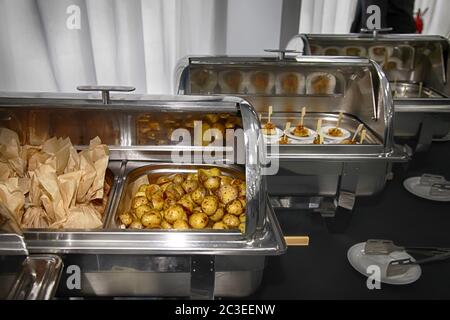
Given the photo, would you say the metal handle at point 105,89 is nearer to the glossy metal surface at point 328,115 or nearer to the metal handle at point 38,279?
the metal handle at point 38,279

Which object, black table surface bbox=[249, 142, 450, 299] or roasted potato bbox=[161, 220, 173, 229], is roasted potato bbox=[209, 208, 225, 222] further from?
black table surface bbox=[249, 142, 450, 299]

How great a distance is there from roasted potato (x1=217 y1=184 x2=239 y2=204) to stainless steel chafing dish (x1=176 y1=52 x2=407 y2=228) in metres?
0.32

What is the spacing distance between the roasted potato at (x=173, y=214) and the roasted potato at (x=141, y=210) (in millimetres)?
58

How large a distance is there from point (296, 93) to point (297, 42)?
1325mm

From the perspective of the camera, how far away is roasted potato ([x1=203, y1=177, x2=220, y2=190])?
130cm

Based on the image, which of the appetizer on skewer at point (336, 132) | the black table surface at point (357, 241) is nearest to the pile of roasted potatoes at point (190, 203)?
the black table surface at point (357, 241)

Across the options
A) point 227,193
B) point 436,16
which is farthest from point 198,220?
point 436,16

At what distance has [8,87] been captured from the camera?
8.30ft

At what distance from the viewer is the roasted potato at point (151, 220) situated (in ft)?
A: 3.73

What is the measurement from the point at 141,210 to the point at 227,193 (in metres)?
0.26

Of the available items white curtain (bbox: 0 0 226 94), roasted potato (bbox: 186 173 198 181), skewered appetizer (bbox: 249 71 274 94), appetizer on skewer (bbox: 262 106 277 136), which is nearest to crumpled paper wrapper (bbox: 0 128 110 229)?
roasted potato (bbox: 186 173 198 181)

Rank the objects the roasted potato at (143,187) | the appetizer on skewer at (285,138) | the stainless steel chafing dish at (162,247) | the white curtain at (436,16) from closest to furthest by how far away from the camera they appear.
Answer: the stainless steel chafing dish at (162,247) < the roasted potato at (143,187) < the appetizer on skewer at (285,138) < the white curtain at (436,16)
